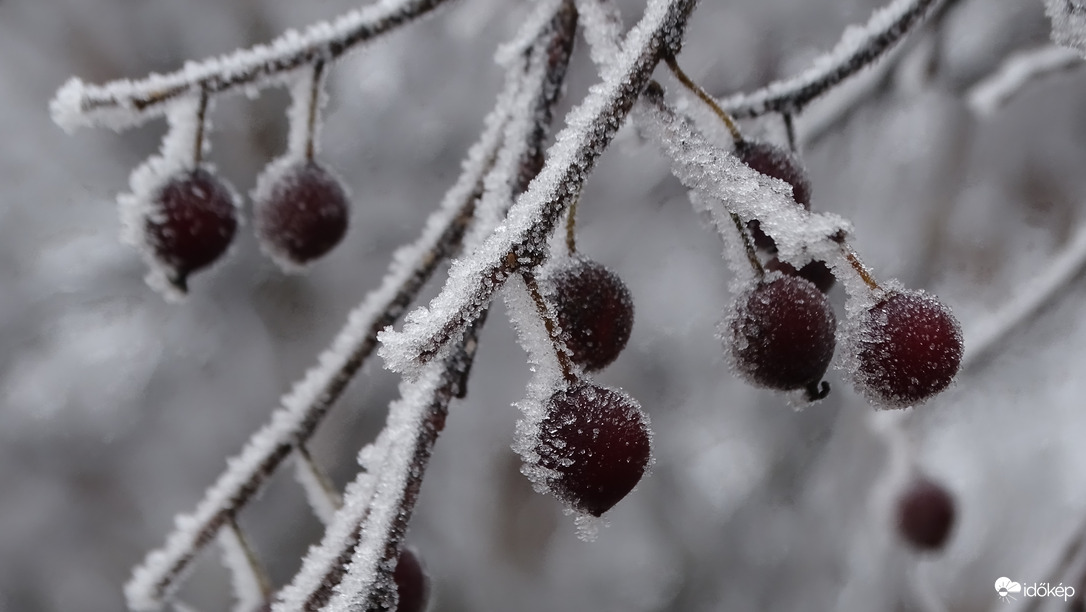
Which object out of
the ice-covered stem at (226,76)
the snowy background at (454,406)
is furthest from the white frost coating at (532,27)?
the snowy background at (454,406)

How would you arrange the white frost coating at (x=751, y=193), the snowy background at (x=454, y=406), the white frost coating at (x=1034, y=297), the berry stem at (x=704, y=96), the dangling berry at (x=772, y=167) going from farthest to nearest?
the snowy background at (x=454, y=406), the white frost coating at (x=1034, y=297), the dangling berry at (x=772, y=167), the berry stem at (x=704, y=96), the white frost coating at (x=751, y=193)

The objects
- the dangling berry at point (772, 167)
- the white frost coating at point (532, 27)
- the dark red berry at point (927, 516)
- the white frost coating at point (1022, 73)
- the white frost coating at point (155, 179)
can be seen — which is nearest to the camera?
the dangling berry at point (772, 167)

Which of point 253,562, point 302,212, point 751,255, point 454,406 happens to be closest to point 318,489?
point 253,562

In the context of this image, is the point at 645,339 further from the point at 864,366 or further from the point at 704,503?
the point at 864,366

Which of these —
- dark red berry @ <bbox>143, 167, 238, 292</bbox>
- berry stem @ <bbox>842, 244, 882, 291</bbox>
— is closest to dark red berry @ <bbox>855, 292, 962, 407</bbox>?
berry stem @ <bbox>842, 244, 882, 291</bbox>

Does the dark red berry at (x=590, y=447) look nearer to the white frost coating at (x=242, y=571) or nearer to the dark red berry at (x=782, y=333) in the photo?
the dark red berry at (x=782, y=333)

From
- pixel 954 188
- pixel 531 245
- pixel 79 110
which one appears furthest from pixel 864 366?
pixel 954 188
